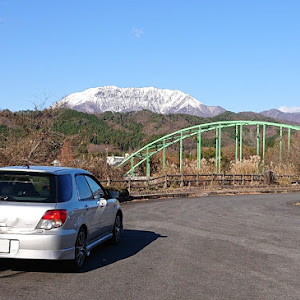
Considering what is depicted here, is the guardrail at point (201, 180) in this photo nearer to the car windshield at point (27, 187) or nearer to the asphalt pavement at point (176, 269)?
the asphalt pavement at point (176, 269)

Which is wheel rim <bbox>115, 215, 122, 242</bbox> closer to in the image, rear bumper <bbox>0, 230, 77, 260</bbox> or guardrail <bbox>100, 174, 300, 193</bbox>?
rear bumper <bbox>0, 230, 77, 260</bbox>

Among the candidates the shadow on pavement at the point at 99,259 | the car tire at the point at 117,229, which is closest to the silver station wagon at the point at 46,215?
the shadow on pavement at the point at 99,259

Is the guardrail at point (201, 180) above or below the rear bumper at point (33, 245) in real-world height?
below

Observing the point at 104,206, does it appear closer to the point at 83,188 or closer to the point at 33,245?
the point at 83,188

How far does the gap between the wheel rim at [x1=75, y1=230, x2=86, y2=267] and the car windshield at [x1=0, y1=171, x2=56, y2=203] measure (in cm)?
87

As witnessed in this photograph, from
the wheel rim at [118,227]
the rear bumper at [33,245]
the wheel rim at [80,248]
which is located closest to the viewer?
the rear bumper at [33,245]

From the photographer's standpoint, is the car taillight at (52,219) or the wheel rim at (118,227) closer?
the car taillight at (52,219)

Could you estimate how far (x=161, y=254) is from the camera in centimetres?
913

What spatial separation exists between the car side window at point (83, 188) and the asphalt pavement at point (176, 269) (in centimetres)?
114

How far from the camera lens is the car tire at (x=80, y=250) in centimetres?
740

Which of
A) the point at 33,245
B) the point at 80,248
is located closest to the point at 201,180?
the point at 80,248

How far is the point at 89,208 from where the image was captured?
820 cm

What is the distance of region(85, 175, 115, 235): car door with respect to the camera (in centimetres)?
899

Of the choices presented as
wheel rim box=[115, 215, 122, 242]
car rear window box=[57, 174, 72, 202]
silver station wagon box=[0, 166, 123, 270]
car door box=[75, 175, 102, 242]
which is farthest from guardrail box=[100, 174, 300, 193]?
car rear window box=[57, 174, 72, 202]
